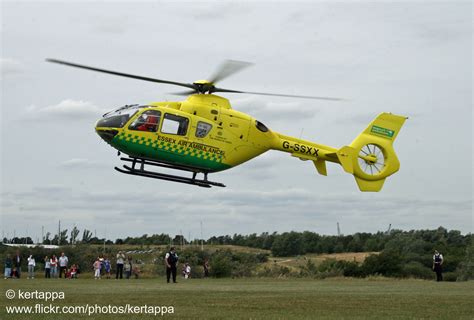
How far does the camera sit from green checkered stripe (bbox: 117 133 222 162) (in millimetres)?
29781

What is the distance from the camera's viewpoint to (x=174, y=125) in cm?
3042

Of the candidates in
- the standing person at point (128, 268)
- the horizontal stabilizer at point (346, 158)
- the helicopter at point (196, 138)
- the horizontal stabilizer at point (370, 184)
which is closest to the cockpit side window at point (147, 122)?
the helicopter at point (196, 138)

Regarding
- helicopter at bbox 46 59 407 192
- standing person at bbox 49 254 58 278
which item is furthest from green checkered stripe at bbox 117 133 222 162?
standing person at bbox 49 254 58 278

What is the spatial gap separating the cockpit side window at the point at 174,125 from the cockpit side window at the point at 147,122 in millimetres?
304

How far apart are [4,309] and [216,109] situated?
508 inches

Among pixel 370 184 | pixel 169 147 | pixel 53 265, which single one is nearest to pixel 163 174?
pixel 169 147

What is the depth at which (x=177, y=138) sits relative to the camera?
30406 millimetres

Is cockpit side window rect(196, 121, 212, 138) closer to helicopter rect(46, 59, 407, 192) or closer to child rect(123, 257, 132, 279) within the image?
helicopter rect(46, 59, 407, 192)

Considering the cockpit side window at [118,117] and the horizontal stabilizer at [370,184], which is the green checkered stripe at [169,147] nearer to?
the cockpit side window at [118,117]

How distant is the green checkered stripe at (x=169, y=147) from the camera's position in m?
29.8

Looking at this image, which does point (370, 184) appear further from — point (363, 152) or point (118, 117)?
point (118, 117)

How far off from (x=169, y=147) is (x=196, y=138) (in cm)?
118

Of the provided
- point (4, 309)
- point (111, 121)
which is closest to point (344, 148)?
point (111, 121)

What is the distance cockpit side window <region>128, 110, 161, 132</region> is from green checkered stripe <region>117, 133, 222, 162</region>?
14.1 inches
